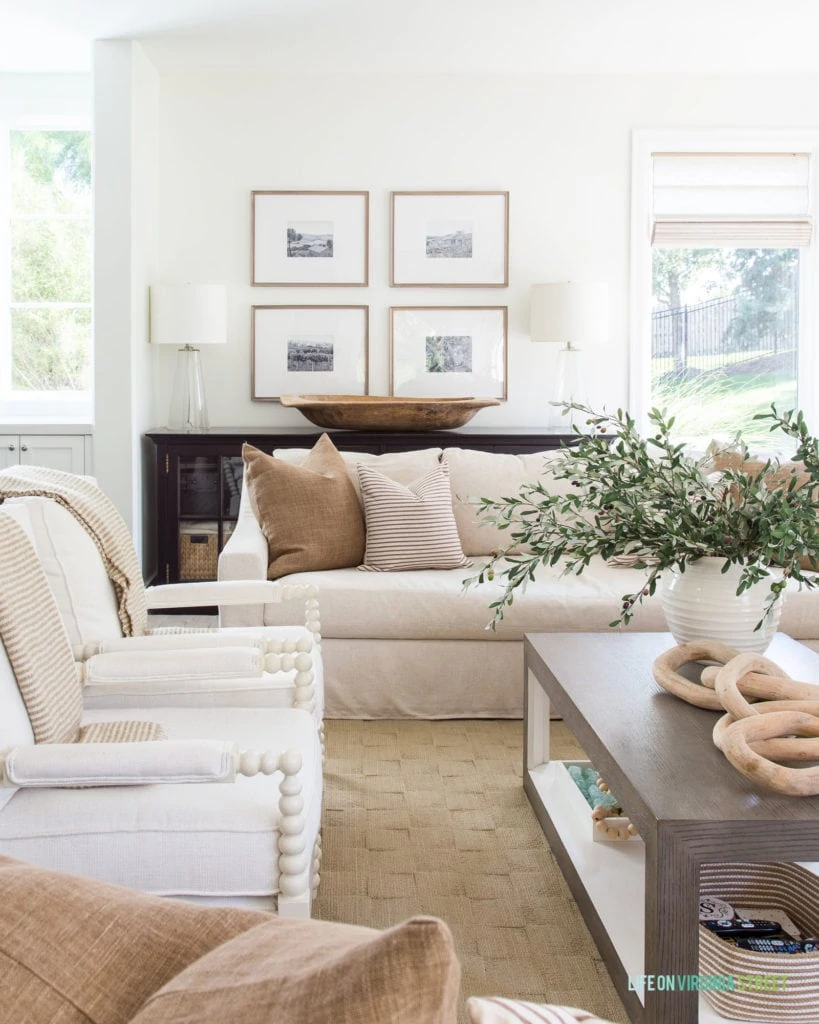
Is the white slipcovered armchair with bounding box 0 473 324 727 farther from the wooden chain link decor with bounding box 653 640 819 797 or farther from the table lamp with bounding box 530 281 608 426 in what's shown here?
the table lamp with bounding box 530 281 608 426

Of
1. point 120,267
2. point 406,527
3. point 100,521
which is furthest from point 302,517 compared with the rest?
point 120,267

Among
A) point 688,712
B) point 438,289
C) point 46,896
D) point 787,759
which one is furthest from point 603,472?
point 438,289

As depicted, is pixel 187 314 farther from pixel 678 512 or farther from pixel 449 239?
pixel 678 512

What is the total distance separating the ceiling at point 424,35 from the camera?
4566 millimetres

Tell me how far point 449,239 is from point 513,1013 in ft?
17.2

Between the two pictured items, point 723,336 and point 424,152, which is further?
point 723,336

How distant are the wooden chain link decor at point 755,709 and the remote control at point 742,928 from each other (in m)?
0.26

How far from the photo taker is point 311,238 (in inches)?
220

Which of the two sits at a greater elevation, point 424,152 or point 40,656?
point 424,152

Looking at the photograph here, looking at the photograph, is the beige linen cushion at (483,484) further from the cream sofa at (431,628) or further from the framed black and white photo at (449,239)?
the framed black and white photo at (449,239)

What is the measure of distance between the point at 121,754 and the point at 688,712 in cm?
111

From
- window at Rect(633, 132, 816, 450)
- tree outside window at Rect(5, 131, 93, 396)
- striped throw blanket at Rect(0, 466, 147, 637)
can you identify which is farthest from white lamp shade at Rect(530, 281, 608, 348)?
striped throw blanket at Rect(0, 466, 147, 637)

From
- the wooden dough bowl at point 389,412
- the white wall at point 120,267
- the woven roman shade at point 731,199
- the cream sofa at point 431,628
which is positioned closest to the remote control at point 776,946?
the cream sofa at point 431,628

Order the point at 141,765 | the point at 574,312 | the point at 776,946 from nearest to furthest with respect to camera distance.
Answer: the point at 141,765 → the point at 776,946 → the point at 574,312
